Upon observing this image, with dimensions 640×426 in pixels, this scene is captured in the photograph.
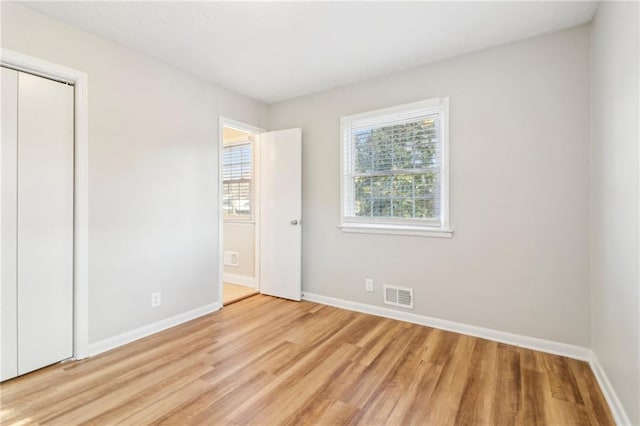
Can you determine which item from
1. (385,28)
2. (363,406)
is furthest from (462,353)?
(385,28)

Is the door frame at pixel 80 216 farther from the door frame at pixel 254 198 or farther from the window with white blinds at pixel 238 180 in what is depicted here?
the window with white blinds at pixel 238 180

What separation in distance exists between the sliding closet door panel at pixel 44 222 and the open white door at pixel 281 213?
2.03 meters

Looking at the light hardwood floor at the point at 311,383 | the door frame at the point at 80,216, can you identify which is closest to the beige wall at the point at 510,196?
the light hardwood floor at the point at 311,383

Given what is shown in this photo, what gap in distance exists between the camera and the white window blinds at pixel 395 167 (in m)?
Answer: 2.95

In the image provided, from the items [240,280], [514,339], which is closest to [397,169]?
[514,339]

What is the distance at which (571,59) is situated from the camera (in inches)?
91.4

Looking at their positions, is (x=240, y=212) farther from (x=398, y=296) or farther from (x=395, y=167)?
(x=398, y=296)

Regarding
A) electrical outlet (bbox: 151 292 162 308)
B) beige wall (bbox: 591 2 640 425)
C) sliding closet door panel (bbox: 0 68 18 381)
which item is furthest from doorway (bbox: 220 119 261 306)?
beige wall (bbox: 591 2 640 425)

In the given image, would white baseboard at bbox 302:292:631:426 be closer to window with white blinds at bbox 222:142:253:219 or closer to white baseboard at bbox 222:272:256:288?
white baseboard at bbox 222:272:256:288

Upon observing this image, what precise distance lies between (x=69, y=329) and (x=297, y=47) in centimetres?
289

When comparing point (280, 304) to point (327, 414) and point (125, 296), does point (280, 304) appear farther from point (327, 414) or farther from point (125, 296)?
point (327, 414)

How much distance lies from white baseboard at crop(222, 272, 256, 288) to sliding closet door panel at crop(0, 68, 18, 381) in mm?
2336

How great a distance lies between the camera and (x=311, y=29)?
2.35m

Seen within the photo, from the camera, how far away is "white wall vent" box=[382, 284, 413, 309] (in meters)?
3.06
